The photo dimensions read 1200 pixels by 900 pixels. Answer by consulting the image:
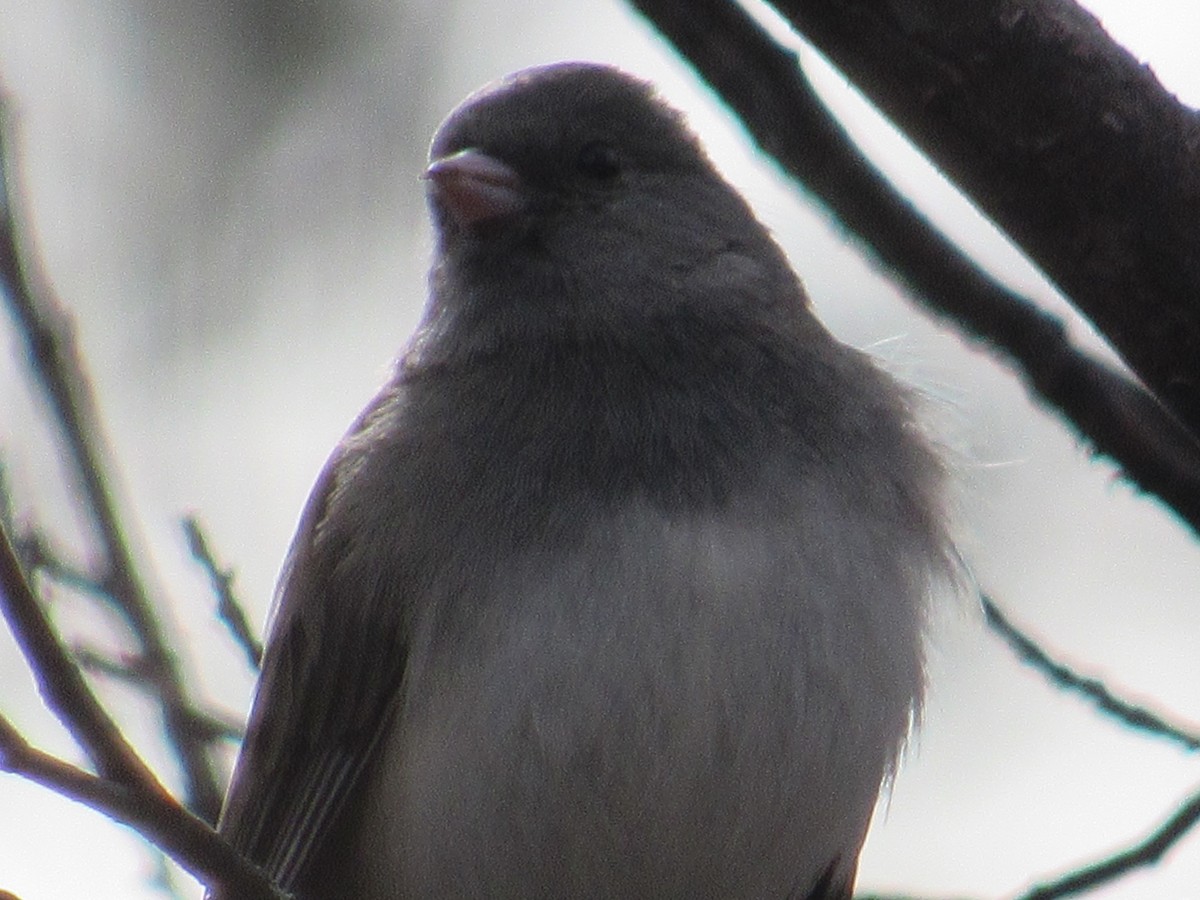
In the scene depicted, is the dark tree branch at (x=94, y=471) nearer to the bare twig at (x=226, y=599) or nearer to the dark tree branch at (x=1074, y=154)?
the bare twig at (x=226, y=599)

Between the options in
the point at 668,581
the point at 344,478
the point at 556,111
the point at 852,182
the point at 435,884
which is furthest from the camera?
the point at 556,111

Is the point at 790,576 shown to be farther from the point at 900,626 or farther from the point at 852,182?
the point at 852,182

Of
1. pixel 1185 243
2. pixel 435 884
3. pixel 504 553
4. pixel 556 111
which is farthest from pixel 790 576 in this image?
pixel 556 111

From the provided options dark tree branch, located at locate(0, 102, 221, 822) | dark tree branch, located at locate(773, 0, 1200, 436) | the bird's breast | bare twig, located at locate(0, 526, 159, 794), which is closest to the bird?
the bird's breast

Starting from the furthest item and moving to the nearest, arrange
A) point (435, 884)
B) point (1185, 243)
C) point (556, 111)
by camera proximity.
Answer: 1. point (556, 111)
2. point (435, 884)
3. point (1185, 243)

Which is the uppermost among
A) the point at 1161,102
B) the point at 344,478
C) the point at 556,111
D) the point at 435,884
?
the point at 1161,102

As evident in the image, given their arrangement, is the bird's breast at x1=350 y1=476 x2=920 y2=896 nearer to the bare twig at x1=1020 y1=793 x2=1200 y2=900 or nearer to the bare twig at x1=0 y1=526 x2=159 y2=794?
the bare twig at x1=1020 y1=793 x2=1200 y2=900
